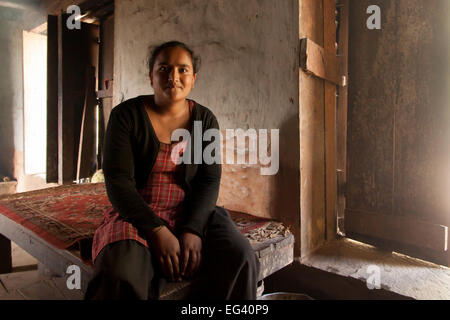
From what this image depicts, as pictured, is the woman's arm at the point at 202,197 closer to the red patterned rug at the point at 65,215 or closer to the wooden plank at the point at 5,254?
the red patterned rug at the point at 65,215

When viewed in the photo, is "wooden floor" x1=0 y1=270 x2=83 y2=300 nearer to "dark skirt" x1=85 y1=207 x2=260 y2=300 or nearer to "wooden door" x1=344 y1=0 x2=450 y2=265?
"dark skirt" x1=85 y1=207 x2=260 y2=300

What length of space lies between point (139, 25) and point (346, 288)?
2.97 m

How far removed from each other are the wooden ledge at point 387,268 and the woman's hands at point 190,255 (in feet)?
2.95

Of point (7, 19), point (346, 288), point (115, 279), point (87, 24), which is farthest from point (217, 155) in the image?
point (7, 19)

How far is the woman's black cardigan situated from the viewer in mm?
1389

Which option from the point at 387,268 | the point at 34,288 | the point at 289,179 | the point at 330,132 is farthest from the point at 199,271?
the point at 34,288

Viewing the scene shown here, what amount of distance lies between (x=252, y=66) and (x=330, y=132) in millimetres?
702

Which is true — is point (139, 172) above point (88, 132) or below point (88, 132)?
below

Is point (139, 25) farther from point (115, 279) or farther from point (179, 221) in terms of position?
point (115, 279)

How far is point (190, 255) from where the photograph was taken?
133cm

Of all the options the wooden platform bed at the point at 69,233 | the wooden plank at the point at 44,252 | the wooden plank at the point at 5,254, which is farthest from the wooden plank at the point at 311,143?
the wooden plank at the point at 5,254

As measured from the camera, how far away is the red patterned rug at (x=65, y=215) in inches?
69.8

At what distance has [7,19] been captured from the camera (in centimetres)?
585

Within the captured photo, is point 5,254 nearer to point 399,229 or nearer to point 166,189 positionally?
point 166,189
